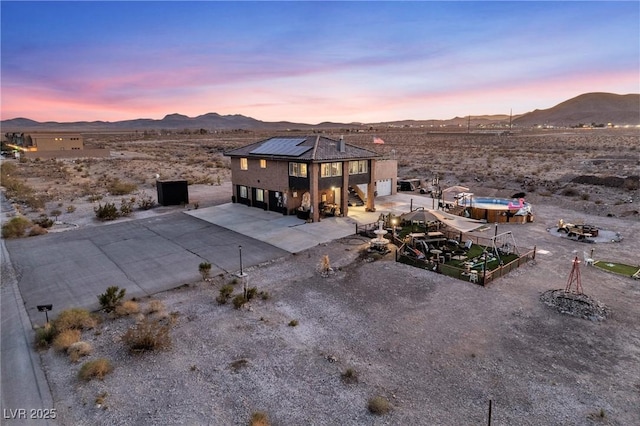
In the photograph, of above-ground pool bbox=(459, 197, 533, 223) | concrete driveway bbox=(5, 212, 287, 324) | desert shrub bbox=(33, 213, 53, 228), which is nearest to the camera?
concrete driveway bbox=(5, 212, 287, 324)

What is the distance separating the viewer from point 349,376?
10.8m

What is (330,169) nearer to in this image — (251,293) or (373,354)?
(251,293)

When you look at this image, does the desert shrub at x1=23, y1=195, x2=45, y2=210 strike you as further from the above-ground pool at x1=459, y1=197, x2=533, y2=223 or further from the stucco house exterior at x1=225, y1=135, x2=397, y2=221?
the above-ground pool at x1=459, y1=197, x2=533, y2=223

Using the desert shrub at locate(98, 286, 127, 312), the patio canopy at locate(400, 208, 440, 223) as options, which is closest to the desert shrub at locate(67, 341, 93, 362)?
the desert shrub at locate(98, 286, 127, 312)

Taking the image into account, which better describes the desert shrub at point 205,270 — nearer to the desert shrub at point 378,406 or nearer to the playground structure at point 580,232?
the desert shrub at point 378,406

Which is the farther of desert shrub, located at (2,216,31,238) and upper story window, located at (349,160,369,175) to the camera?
upper story window, located at (349,160,369,175)

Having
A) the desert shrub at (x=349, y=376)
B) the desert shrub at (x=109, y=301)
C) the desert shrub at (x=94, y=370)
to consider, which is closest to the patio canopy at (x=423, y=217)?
the desert shrub at (x=349, y=376)

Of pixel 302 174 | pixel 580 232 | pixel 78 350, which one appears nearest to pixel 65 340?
pixel 78 350

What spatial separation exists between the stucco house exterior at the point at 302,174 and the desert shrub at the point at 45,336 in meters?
17.7

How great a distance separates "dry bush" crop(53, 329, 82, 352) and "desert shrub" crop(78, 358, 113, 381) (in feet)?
5.37

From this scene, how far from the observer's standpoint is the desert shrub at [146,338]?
12.1 meters

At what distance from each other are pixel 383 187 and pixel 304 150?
1137 centimetres

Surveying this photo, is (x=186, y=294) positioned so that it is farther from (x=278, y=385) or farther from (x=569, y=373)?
(x=569, y=373)

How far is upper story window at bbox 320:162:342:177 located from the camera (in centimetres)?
2869
